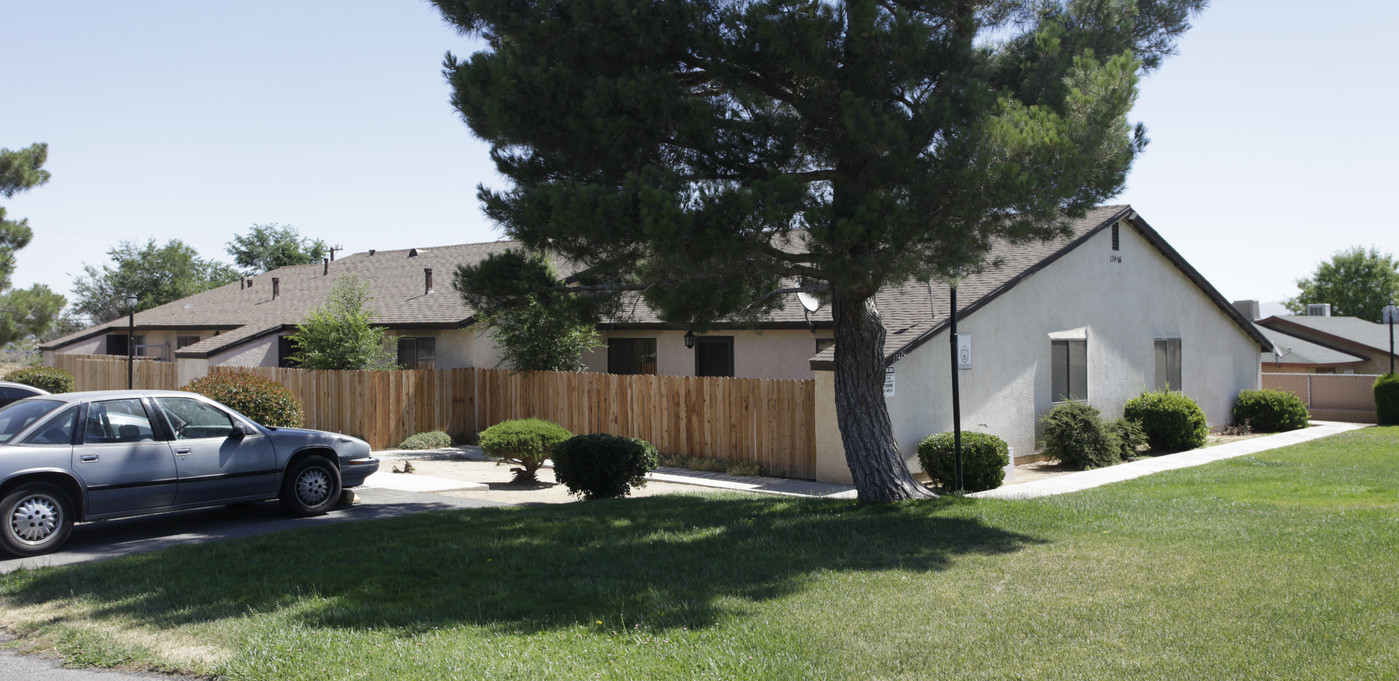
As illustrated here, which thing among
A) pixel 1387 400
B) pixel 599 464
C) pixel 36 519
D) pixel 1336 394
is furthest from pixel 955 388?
pixel 1336 394

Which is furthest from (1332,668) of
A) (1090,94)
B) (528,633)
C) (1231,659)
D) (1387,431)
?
(1387,431)

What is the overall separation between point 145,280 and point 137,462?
5671 centimetres

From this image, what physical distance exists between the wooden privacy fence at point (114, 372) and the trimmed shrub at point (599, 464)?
16965 millimetres

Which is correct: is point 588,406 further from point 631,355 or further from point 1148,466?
point 1148,466

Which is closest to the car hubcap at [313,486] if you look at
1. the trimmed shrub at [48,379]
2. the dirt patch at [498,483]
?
the dirt patch at [498,483]

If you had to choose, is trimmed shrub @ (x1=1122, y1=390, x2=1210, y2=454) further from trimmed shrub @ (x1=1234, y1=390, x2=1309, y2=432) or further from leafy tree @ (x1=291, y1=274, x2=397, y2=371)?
leafy tree @ (x1=291, y1=274, x2=397, y2=371)

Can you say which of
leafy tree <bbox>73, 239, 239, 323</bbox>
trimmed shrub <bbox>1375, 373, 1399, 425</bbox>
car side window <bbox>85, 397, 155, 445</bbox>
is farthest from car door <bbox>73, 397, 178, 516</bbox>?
leafy tree <bbox>73, 239, 239, 323</bbox>

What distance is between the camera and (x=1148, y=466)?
17422mm

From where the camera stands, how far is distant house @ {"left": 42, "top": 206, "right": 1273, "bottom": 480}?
15891 millimetres

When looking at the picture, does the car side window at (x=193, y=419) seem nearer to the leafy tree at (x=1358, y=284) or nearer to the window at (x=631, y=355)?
the window at (x=631, y=355)

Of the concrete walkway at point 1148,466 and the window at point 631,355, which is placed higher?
Answer: the window at point 631,355

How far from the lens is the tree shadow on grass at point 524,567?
678 centimetres

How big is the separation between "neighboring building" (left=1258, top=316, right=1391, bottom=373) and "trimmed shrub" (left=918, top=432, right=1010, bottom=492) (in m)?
26.8

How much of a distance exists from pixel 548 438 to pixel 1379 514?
35.4 ft
